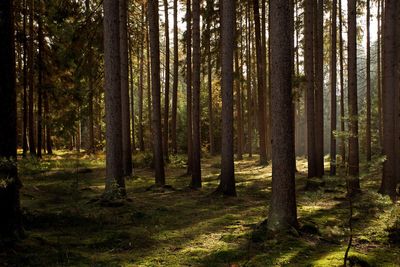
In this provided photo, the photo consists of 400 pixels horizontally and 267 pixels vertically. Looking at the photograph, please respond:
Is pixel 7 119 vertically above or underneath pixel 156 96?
underneath

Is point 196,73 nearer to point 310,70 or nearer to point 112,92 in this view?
point 112,92

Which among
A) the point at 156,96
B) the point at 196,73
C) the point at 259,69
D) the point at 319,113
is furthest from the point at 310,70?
the point at 259,69

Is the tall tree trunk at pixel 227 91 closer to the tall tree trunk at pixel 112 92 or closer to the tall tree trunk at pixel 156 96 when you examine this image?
the tall tree trunk at pixel 156 96

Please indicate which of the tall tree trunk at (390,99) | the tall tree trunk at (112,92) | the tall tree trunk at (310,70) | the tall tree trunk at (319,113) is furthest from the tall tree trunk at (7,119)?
the tall tree trunk at (319,113)

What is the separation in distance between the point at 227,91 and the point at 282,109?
4.99 m

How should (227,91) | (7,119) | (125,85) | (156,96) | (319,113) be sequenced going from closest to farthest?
(7,119)
(227,91)
(156,96)
(319,113)
(125,85)

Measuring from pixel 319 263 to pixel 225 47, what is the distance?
7904 millimetres

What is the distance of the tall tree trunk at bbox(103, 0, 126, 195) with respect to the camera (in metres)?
11.4

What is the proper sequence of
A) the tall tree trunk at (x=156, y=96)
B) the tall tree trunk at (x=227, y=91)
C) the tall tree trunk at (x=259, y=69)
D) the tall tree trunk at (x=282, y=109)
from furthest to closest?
the tall tree trunk at (x=259, y=69) < the tall tree trunk at (x=156, y=96) < the tall tree trunk at (x=227, y=91) < the tall tree trunk at (x=282, y=109)

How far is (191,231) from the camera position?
8.84m

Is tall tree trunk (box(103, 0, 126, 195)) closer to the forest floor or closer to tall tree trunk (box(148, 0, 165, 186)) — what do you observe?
the forest floor

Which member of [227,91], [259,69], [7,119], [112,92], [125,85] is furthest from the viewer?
[259,69]

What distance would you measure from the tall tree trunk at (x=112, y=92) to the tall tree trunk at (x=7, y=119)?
15.4 feet

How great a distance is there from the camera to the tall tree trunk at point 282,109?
792cm
